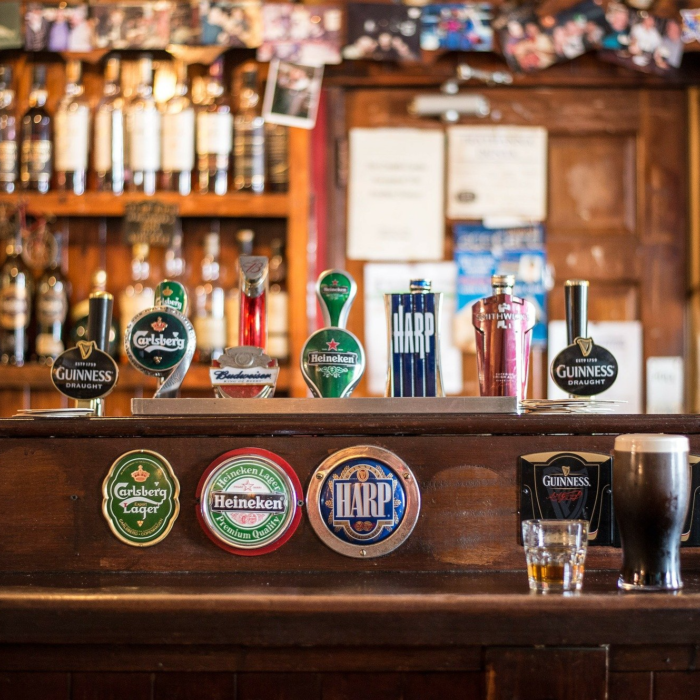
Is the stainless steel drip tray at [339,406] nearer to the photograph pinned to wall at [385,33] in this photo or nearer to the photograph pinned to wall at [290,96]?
the photograph pinned to wall at [290,96]

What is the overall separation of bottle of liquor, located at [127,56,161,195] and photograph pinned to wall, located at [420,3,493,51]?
2.71 ft

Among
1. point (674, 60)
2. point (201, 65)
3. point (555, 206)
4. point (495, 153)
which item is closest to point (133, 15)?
point (201, 65)

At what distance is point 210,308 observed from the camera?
8.93ft

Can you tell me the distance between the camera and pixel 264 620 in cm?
100

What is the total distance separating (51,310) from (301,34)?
1100 millimetres

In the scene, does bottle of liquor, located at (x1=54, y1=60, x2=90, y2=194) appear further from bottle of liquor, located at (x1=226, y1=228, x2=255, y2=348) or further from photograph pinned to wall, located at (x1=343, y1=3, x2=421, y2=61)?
photograph pinned to wall, located at (x1=343, y1=3, x2=421, y2=61)

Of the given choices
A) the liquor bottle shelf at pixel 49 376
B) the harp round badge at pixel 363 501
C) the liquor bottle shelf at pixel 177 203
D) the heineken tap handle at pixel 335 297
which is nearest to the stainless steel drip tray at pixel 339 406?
the harp round badge at pixel 363 501

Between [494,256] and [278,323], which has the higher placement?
[494,256]

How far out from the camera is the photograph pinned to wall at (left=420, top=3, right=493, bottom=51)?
2.64m

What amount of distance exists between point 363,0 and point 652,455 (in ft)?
6.84

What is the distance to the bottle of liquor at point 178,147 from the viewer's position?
2582 millimetres

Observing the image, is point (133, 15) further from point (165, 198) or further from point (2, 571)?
point (2, 571)

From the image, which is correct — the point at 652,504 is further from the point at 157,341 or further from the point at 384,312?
the point at 384,312

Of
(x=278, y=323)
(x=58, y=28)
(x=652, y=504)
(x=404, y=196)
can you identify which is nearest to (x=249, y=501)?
(x=652, y=504)
